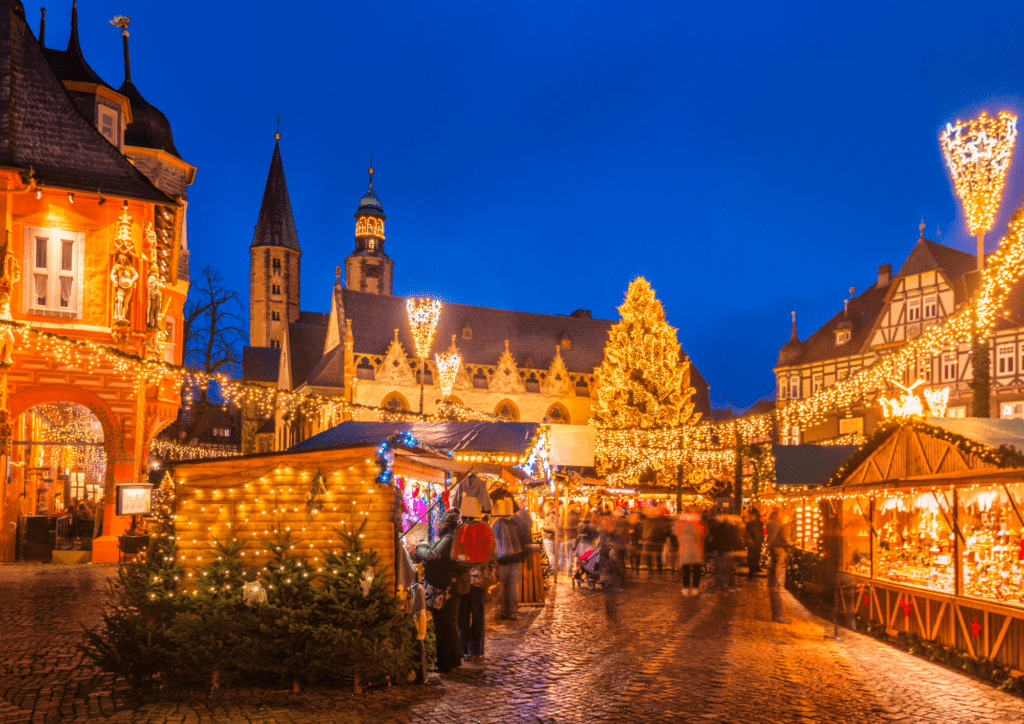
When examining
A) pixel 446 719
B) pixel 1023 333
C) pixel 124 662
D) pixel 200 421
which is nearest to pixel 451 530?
pixel 446 719

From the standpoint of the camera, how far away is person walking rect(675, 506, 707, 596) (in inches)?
643

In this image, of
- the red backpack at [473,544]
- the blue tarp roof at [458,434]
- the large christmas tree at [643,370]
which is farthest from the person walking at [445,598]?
the large christmas tree at [643,370]

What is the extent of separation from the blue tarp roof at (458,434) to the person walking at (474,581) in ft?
19.3

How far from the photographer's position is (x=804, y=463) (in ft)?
78.0

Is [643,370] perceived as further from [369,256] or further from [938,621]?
[369,256]

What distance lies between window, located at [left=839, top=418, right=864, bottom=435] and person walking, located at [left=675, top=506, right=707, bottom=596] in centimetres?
2586

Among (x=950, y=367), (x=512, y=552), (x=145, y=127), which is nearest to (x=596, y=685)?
(x=512, y=552)

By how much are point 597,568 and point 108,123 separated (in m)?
16.2

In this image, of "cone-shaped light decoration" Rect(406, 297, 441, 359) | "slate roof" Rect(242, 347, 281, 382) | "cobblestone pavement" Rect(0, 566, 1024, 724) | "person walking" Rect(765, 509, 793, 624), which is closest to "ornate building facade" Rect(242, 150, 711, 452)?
"slate roof" Rect(242, 347, 281, 382)

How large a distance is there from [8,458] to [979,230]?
62.7 feet

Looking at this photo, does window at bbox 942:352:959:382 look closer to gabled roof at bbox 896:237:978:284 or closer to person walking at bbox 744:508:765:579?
gabled roof at bbox 896:237:978:284

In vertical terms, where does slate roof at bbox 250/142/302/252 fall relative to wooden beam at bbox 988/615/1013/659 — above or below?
above

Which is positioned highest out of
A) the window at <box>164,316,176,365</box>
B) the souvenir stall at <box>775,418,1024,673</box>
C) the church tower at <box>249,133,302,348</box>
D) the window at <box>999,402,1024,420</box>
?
the church tower at <box>249,133,302,348</box>

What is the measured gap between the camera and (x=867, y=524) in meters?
12.5
